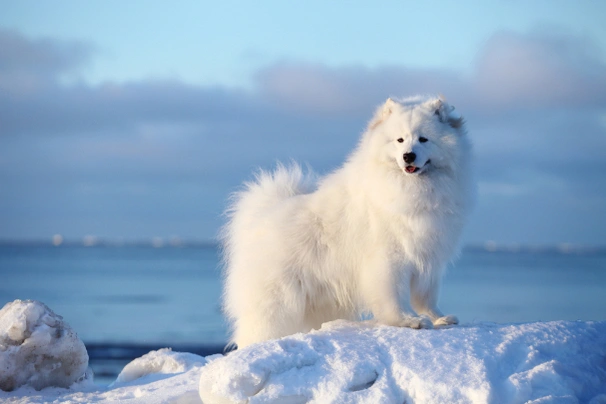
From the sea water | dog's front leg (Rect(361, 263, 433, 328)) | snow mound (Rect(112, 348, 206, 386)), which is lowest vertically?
the sea water

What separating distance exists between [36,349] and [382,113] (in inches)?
136

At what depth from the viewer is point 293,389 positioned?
4461 millimetres

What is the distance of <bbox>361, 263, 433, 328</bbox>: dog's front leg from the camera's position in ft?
18.1

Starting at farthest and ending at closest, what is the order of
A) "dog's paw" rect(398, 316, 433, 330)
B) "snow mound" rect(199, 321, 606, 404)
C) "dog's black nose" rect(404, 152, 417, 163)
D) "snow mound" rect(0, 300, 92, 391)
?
1. "snow mound" rect(0, 300, 92, 391)
2. "dog's black nose" rect(404, 152, 417, 163)
3. "dog's paw" rect(398, 316, 433, 330)
4. "snow mound" rect(199, 321, 606, 404)

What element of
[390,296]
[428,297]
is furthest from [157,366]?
[428,297]

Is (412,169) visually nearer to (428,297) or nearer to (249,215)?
(428,297)

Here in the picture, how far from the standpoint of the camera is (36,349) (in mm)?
5695

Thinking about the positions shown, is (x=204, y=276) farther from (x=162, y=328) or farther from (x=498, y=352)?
(x=498, y=352)

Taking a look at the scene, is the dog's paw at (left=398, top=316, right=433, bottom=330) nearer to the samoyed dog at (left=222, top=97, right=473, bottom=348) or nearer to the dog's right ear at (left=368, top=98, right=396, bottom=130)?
the samoyed dog at (left=222, top=97, right=473, bottom=348)

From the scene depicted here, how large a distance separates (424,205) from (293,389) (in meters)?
1.95

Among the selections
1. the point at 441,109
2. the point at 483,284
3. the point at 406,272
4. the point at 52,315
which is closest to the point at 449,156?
the point at 441,109

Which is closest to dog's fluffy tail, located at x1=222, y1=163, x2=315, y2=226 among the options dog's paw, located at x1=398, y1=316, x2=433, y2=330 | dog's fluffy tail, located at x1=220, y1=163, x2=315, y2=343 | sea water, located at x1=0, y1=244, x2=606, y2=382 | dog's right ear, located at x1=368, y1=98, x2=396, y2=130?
dog's fluffy tail, located at x1=220, y1=163, x2=315, y2=343

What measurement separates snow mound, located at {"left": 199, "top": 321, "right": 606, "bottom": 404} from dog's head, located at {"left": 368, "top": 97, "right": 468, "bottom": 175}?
55.5 inches

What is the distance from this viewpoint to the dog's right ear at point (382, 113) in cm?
589
